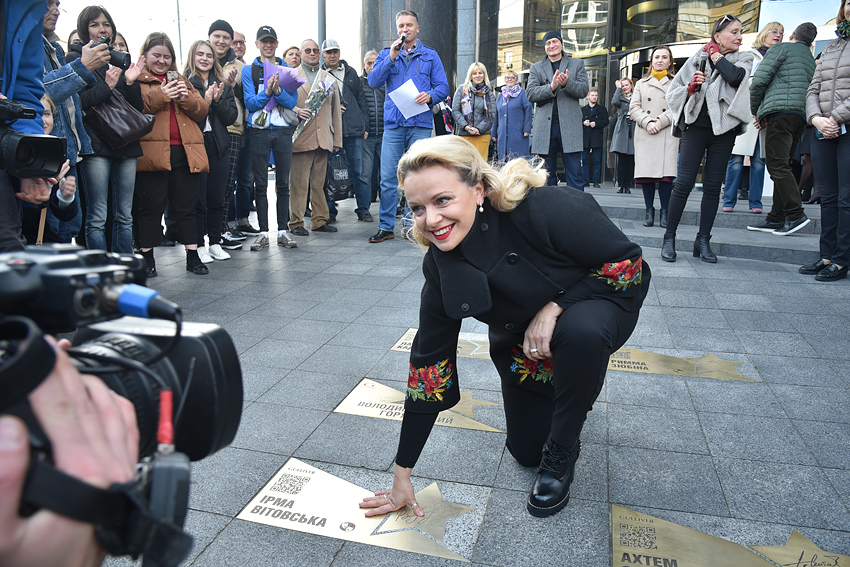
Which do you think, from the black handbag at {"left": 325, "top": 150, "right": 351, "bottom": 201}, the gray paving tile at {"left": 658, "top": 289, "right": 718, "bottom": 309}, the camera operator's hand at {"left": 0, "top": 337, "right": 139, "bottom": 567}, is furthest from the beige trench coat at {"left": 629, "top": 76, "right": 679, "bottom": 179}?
the camera operator's hand at {"left": 0, "top": 337, "right": 139, "bottom": 567}

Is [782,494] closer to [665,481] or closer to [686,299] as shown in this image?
[665,481]

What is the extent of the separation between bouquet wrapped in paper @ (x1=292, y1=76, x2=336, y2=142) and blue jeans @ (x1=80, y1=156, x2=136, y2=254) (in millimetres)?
2435

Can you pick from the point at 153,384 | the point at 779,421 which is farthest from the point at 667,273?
the point at 153,384

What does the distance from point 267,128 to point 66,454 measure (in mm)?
6164

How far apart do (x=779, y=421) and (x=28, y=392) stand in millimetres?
2791

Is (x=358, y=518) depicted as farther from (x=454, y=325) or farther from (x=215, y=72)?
(x=215, y=72)

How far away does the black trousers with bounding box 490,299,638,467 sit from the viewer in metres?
2.03

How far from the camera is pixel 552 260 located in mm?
2178

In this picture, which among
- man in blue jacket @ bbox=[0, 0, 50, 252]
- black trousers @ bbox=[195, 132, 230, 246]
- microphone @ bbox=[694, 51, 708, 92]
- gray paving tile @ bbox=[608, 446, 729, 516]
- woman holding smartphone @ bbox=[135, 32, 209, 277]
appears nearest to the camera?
gray paving tile @ bbox=[608, 446, 729, 516]

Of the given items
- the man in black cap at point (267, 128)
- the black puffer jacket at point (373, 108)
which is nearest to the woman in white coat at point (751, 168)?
the black puffer jacket at point (373, 108)

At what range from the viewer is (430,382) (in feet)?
7.05

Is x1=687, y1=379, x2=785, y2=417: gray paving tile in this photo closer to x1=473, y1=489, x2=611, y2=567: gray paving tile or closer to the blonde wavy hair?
x1=473, y1=489, x2=611, y2=567: gray paving tile

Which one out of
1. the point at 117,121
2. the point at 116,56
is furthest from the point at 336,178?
the point at 116,56

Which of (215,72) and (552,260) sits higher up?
(215,72)
